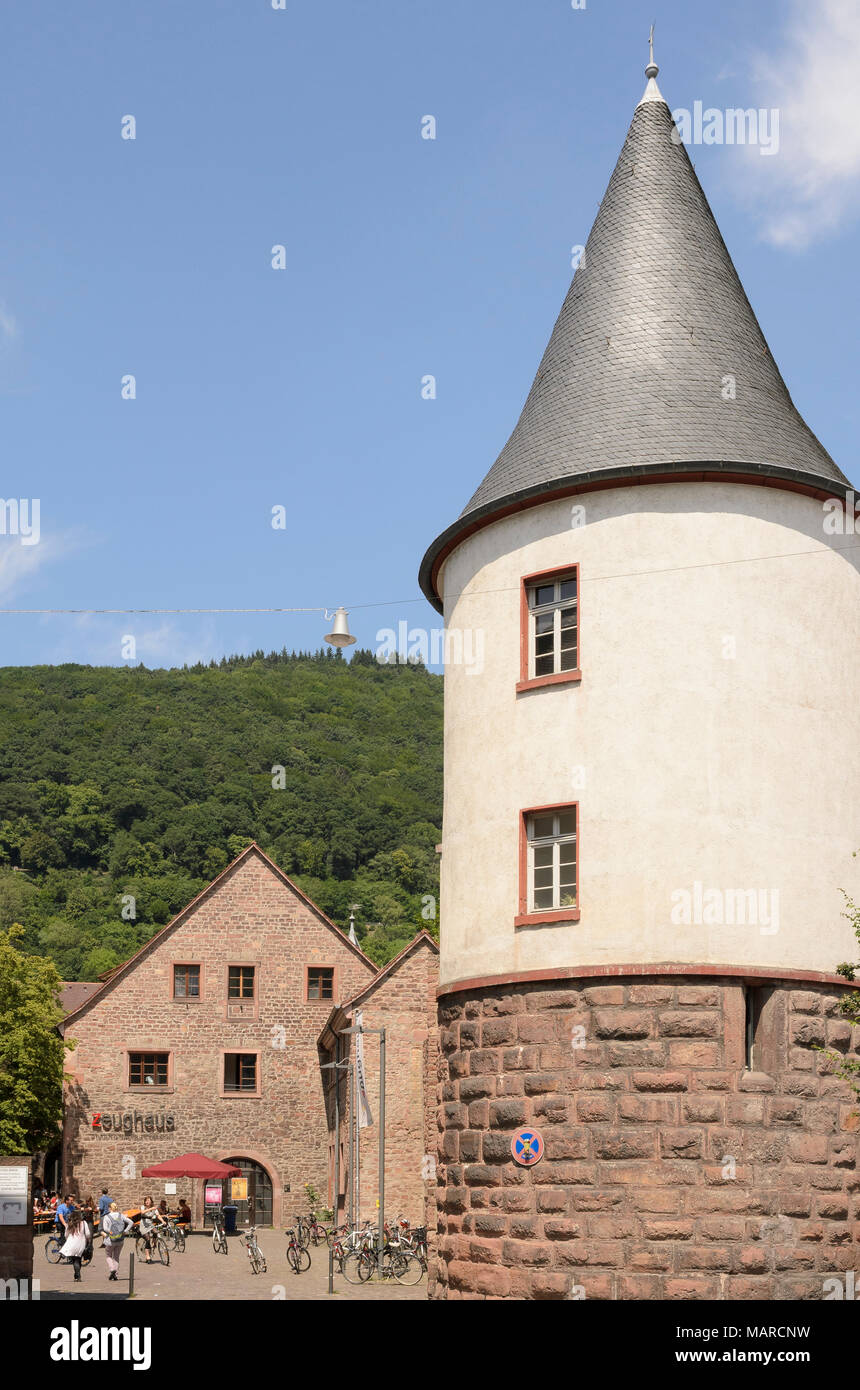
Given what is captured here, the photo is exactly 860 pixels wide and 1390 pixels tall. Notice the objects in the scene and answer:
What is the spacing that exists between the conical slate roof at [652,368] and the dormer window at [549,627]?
1.08 metres

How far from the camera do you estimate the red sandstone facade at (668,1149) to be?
1684cm

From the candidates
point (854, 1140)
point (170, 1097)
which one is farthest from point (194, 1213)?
point (854, 1140)

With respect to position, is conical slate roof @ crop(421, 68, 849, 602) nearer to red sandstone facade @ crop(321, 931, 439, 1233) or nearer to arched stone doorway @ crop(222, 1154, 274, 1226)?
red sandstone facade @ crop(321, 931, 439, 1233)

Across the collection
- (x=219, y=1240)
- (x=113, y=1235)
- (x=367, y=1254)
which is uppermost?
(x=113, y=1235)

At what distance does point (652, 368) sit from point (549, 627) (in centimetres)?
355

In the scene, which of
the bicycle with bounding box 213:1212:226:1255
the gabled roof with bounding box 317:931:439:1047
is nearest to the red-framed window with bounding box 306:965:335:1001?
the gabled roof with bounding box 317:931:439:1047

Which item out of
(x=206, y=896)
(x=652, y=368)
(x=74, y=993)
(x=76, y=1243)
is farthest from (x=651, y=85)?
(x=74, y=993)

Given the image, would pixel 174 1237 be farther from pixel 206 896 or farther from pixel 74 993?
pixel 74 993

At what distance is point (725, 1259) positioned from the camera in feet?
54.9

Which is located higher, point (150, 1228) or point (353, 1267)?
point (150, 1228)

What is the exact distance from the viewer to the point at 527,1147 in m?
17.8

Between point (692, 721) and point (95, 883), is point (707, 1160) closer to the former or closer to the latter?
point (692, 721)

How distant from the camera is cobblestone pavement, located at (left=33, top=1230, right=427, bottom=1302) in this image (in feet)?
94.5

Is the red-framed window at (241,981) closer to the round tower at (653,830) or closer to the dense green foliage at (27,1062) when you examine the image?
the dense green foliage at (27,1062)
